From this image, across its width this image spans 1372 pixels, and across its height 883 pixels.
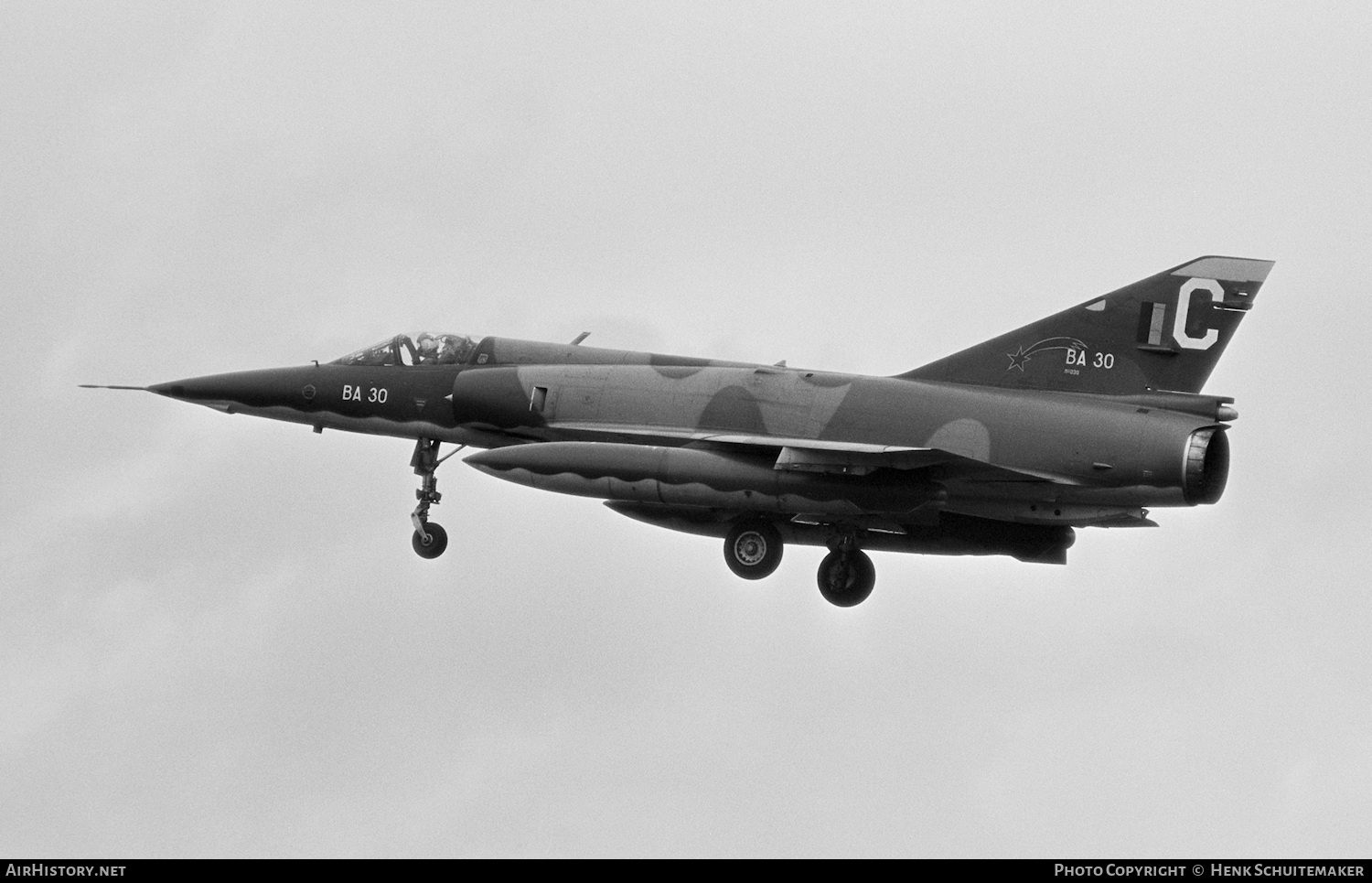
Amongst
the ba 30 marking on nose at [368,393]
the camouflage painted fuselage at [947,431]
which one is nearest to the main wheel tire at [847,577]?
the camouflage painted fuselage at [947,431]

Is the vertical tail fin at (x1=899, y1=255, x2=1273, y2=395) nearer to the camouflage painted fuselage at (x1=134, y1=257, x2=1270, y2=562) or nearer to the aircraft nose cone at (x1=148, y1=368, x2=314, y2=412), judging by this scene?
the camouflage painted fuselage at (x1=134, y1=257, x2=1270, y2=562)

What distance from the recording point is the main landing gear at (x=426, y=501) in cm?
2572

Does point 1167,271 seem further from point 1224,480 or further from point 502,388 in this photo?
point 502,388

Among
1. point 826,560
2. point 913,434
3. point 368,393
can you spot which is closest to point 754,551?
point 826,560

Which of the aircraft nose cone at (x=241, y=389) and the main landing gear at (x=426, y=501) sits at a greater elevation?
the aircraft nose cone at (x=241, y=389)

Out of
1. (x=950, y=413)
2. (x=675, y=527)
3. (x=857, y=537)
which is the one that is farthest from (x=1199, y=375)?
(x=675, y=527)

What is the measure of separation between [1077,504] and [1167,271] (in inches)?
104

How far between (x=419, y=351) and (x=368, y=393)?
796mm

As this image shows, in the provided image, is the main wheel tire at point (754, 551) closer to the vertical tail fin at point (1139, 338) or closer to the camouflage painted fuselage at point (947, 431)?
the camouflage painted fuselage at point (947, 431)

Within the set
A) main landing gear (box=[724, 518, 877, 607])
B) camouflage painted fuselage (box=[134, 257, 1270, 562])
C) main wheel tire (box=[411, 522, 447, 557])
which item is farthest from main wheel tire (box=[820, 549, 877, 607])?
main wheel tire (box=[411, 522, 447, 557])

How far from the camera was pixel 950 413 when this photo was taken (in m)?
23.3

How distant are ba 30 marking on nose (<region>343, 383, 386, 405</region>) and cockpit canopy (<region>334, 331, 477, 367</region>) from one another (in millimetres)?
381

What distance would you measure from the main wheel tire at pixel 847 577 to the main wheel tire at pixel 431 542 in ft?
14.8

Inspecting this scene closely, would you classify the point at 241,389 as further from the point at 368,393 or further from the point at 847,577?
the point at 847,577
